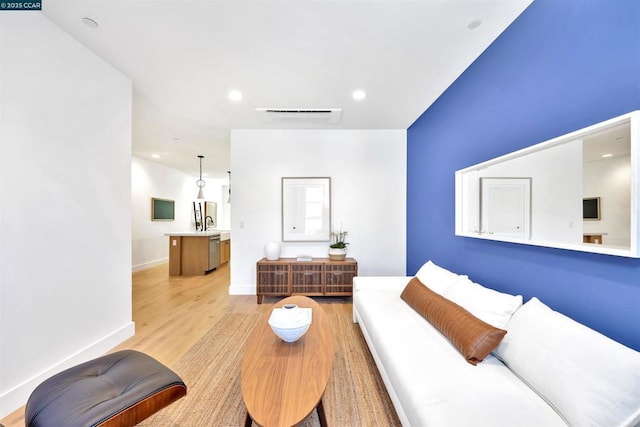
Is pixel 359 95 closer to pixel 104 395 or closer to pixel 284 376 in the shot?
pixel 284 376

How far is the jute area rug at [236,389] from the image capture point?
1419mm

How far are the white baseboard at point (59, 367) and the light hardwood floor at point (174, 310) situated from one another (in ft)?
0.17

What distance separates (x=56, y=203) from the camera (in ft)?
5.63

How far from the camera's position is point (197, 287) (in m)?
4.12

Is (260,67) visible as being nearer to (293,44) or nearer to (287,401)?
(293,44)

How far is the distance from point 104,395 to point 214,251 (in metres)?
4.52

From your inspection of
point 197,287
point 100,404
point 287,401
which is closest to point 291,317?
point 287,401

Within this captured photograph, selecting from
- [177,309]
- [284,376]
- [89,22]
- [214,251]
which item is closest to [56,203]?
[89,22]

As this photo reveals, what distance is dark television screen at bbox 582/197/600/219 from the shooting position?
1.13 m

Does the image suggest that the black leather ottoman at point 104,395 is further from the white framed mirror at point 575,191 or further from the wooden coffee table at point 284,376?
the white framed mirror at point 575,191

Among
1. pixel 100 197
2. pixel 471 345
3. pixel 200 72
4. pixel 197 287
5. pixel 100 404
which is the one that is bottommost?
pixel 197 287

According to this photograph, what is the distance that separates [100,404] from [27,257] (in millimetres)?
1264

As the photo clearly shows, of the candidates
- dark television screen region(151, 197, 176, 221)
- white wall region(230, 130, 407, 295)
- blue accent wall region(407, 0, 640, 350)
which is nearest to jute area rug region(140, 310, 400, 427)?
blue accent wall region(407, 0, 640, 350)

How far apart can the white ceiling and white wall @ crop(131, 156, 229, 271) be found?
3009 mm
